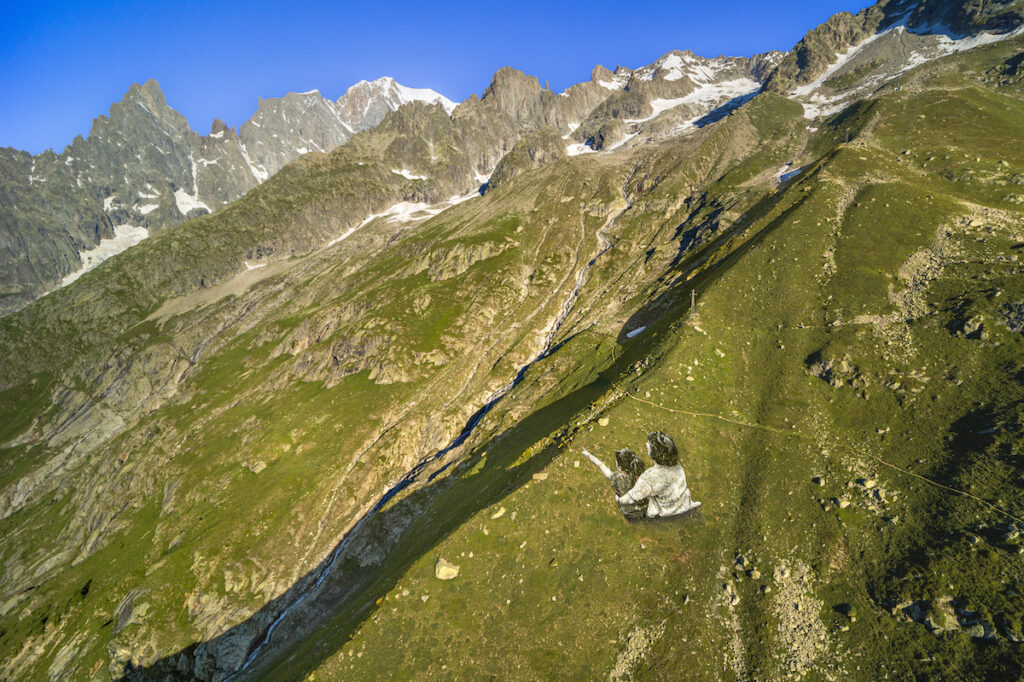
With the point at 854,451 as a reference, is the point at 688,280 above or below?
above

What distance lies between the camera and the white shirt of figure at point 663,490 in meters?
35.8

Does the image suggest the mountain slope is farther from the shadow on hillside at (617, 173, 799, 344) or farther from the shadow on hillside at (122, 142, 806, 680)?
the shadow on hillside at (617, 173, 799, 344)

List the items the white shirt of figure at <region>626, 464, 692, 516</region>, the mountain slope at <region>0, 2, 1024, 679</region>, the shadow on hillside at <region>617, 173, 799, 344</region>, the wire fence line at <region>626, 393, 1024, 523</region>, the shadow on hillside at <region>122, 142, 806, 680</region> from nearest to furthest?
the wire fence line at <region>626, 393, 1024, 523</region>
the mountain slope at <region>0, 2, 1024, 679</region>
the white shirt of figure at <region>626, 464, 692, 516</region>
the shadow on hillside at <region>122, 142, 806, 680</region>
the shadow on hillside at <region>617, 173, 799, 344</region>

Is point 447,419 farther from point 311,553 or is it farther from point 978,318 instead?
point 978,318

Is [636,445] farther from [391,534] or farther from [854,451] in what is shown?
[391,534]

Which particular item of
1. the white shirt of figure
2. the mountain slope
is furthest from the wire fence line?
the white shirt of figure

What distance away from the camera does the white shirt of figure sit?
117ft

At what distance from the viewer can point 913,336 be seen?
141 ft

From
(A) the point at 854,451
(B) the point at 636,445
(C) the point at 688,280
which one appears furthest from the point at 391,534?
(C) the point at 688,280

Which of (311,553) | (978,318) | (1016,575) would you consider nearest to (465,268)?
(311,553)

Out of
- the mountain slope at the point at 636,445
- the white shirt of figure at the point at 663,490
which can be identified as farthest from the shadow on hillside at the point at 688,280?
the white shirt of figure at the point at 663,490

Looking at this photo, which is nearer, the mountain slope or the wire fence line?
the wire fence line

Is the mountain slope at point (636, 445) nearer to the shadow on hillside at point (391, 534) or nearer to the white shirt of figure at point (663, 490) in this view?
the shadow on hillside at point (391, 534)

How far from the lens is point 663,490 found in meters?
36.6
